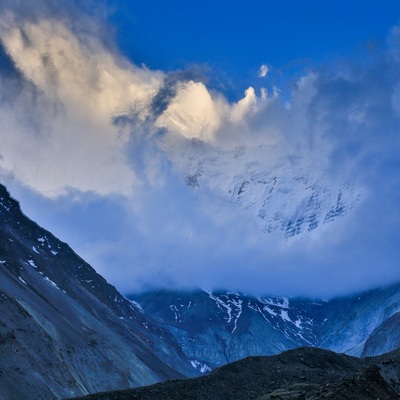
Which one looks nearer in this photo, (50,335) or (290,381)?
(290,381)

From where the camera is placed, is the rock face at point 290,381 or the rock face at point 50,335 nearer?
the rock face at point 290,381

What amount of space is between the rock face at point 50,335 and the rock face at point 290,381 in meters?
36.3

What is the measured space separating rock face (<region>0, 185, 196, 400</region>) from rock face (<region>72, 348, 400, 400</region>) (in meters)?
36.3

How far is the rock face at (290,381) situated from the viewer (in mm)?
49219

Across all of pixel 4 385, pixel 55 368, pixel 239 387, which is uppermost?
pixel 239 387

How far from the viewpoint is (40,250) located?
19162 cm

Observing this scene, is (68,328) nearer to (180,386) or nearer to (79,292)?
(79,292)

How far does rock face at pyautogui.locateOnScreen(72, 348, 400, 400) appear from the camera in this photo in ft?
161

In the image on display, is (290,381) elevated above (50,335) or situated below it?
above

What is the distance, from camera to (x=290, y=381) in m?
64.6

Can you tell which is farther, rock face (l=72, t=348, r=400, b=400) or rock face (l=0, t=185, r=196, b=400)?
rock face (l=0, t=185, r=196, b=400)

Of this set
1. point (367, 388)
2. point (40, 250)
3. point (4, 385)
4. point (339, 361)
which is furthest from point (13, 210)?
point (367, 388)

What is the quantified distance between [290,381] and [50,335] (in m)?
71.7

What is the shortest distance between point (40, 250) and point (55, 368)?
84.5 metres
